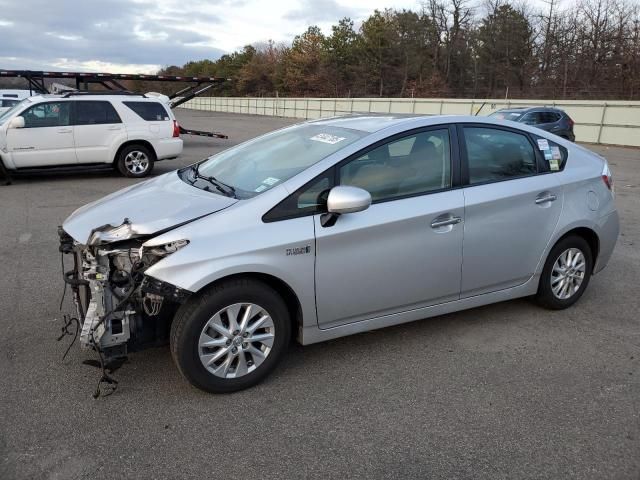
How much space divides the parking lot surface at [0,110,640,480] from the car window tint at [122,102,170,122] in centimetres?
795

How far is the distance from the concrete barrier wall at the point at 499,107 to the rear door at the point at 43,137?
552 cm

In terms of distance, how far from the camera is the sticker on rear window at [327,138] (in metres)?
3.88

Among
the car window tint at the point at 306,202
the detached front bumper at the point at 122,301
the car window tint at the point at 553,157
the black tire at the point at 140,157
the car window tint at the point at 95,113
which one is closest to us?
the detached front bumper at the point at 122,301

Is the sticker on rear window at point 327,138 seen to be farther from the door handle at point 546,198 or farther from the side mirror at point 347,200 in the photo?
the door handle at point 546,198

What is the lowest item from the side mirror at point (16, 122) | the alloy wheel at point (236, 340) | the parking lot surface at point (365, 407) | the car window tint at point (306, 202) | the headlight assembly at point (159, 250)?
the parking lot surface at point (365, 407)

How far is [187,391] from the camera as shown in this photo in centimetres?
338

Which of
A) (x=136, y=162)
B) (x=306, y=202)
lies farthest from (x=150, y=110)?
(x=306, y=202)

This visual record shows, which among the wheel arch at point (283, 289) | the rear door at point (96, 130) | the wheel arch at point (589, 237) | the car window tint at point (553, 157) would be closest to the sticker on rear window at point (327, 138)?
the wheel arch at point (283, 289)

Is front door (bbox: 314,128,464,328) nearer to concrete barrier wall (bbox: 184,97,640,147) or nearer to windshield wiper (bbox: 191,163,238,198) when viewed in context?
windshield wiper (bbox: 191,163,238,198)

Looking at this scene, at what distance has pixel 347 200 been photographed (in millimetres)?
3312

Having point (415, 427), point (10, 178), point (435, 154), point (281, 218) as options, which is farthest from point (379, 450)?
point (10, 178)

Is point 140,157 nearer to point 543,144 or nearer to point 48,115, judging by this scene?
point 48,115

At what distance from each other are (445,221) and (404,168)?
458mm

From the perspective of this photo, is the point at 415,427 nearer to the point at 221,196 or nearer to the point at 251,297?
the point at 251,297
